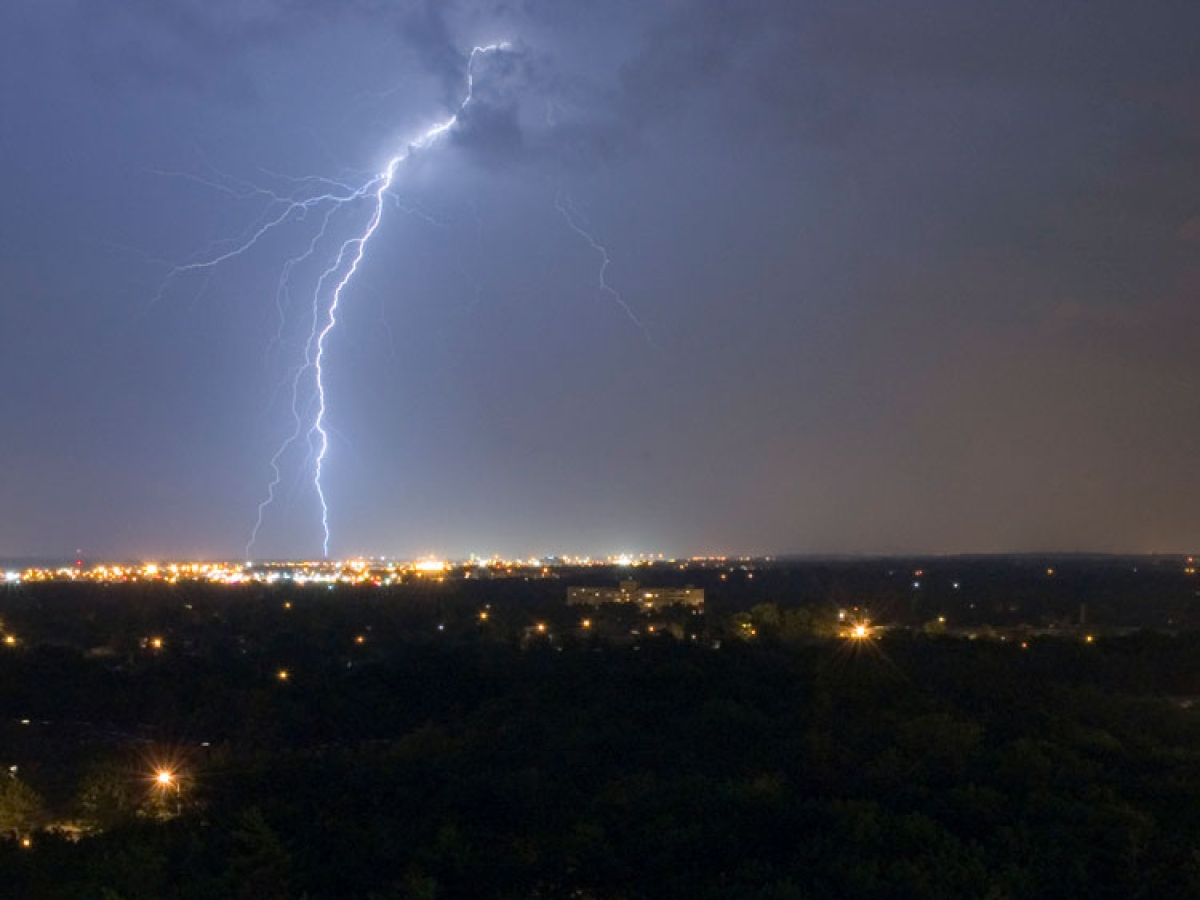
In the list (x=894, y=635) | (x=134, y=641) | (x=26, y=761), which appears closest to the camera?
(x=26, y=761)

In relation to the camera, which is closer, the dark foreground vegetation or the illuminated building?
the dark foreground vegetation

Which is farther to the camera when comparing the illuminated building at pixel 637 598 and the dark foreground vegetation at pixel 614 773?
the illuminated building at pixel 637 598

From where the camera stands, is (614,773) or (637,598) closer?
(614,773)

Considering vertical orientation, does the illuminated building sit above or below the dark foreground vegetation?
above

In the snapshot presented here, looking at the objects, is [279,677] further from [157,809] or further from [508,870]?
[508,870]

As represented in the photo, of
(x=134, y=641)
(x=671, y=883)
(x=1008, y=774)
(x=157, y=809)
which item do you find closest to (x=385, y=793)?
(x=157, y=809)

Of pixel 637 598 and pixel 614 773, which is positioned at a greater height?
pixel 637 598

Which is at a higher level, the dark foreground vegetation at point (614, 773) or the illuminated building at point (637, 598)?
the illuminated building at point (637, 598)

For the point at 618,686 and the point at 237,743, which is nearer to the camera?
the point at 237,743
